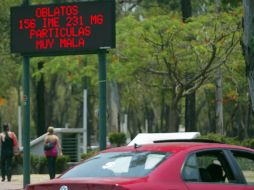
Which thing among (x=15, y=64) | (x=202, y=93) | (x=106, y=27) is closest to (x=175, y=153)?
(x=106, y=27)

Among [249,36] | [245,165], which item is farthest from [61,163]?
[245,165]

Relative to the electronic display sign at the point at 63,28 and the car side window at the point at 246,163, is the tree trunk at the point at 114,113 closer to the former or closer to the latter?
the electronic display sign at the point at 63,28

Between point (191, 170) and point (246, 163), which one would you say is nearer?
point (191, 170)

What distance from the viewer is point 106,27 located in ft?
65.4

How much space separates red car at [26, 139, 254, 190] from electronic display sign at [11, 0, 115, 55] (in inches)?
407

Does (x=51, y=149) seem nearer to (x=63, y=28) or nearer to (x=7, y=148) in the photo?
(x=7, y=148)

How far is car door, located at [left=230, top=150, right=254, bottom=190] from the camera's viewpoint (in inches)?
376

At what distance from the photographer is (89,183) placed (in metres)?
8.47

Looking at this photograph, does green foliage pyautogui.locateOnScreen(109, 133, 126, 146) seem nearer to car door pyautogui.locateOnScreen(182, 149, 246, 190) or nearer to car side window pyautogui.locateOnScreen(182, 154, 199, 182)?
car door pyautogui.locateOnScreen(182, 149, 246, 190)

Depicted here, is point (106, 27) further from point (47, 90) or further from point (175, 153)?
point (47, 90)

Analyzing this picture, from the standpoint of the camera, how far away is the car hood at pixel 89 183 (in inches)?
328

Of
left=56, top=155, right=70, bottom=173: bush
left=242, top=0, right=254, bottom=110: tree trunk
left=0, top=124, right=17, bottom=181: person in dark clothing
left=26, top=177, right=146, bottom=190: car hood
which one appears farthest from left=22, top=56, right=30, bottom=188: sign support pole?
left=26, top=177, right=146, bottom=190: car hood

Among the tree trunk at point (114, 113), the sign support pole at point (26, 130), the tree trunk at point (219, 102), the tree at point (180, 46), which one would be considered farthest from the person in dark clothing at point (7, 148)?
the tree trunk at point (114, 113)

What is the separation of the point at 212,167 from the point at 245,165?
84cm
